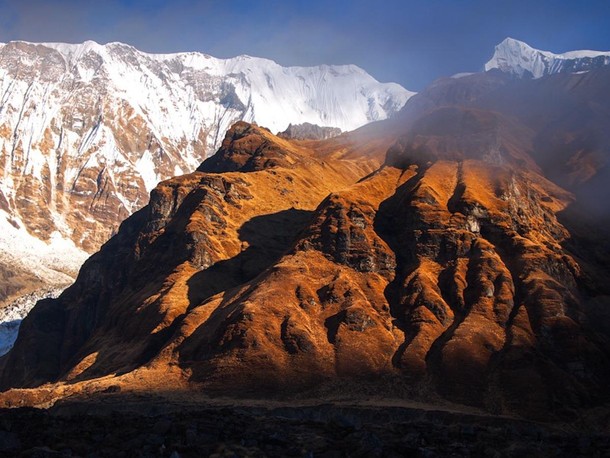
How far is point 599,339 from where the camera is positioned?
179 metres

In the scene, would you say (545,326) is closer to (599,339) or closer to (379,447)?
(599,339)

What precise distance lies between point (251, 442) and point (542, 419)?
87.3m

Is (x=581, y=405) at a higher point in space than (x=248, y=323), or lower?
lower

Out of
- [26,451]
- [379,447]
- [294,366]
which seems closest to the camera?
[26,451]

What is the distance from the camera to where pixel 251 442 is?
7950 cm

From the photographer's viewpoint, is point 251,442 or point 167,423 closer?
point 251,442

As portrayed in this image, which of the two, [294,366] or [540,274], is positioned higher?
[540,274]

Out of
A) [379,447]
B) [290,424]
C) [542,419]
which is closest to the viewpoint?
[379,447]

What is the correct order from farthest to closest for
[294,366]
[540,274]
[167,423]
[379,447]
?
[540,274]
[294,366]
[167,423]
[379,447]

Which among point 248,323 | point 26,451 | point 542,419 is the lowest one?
point 542,419

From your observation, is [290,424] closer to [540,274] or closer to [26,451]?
[26,451]

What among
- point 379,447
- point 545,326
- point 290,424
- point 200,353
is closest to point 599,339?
point 545,326

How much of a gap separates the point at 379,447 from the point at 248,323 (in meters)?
103

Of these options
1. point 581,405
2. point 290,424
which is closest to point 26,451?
point 290,424
